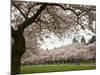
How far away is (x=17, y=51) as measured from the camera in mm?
1639

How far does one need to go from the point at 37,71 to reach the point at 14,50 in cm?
29

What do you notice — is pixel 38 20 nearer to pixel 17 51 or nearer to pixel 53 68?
pixel 17 51

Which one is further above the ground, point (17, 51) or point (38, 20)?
point (38, 20)

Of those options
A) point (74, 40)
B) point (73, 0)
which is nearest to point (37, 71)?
point (74, 40)

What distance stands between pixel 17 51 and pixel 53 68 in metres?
0.38

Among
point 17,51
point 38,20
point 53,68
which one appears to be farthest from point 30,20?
point 53,68

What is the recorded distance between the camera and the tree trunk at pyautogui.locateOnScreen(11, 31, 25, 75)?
162 cm

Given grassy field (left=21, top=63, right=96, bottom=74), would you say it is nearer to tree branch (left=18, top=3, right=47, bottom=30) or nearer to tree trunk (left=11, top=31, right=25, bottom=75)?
tree trunk (left=11, top=31, right=25, bottom=75)

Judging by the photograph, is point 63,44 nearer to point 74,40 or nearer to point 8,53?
point 74,40

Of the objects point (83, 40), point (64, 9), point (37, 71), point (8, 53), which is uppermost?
point (64, 9)

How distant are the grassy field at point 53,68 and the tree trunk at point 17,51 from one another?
62 mm

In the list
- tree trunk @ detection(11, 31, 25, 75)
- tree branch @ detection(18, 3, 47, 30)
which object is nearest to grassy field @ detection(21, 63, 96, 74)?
tree trunk @ detection(11, 31, 25, 75)

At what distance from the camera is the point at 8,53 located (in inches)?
62.6

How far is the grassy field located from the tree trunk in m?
0.06
